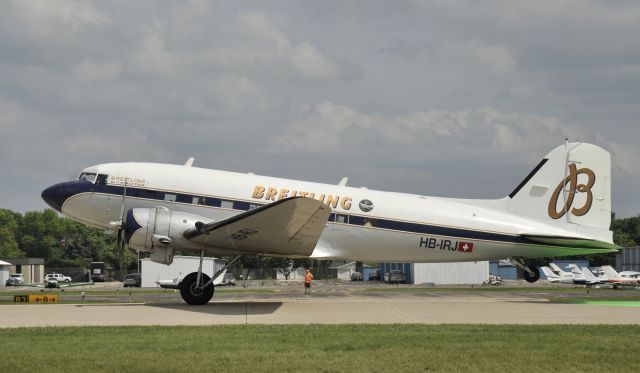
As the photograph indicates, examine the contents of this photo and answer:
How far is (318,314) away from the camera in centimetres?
1864

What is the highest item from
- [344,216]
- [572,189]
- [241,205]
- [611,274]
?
[572,189]

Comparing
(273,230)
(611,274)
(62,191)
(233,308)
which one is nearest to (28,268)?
(611,274)

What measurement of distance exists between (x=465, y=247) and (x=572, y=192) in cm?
409

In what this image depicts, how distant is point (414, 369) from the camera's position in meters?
10.9

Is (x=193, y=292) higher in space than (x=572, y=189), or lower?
lower

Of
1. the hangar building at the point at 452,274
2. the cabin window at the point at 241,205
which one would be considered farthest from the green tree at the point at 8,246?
the cabin window at the point at 241,205

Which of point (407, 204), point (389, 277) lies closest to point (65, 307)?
point (407, 204)

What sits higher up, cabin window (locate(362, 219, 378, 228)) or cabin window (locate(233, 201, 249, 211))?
cabin window (locate(233, 201, 249, 211))

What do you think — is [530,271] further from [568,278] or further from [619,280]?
[568,278]

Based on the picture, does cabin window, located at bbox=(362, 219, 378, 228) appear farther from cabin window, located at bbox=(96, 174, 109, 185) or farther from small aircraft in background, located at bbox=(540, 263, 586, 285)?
small aircraft in background, located at bbox=(540, 263, 586, 285)

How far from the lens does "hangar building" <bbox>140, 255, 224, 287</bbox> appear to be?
56.8 metres

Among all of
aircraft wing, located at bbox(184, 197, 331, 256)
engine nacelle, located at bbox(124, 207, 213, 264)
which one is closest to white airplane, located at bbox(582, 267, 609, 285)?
aircraft wing, located at bbox(184, 197, 331, 256)

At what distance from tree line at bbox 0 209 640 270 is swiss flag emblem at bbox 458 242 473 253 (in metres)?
92.0

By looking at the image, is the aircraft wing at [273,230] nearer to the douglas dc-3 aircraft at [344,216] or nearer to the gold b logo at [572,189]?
the douglas dc-3 aircraft at [344,216]
